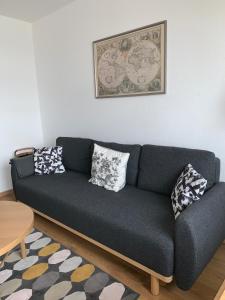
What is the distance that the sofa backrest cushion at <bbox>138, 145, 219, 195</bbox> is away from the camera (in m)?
1.90

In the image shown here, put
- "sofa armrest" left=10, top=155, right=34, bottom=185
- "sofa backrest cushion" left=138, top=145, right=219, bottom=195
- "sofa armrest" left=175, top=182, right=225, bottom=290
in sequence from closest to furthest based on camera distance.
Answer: "sofa armrest" left=175, top=182, right=225, bottom=290 → "sofa backrest cushion" left=138, top=145, right=219, bottom=195 → "sofa armrest" left=10, top=155, right=34, bottom=185

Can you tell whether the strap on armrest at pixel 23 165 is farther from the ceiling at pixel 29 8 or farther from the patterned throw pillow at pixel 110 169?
the ceiling at pixel 29 8

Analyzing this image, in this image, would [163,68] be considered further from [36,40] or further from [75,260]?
[36,40]

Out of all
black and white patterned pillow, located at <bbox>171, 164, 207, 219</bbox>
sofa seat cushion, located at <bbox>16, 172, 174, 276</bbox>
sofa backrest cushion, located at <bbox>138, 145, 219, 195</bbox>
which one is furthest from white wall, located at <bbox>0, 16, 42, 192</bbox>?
black and white patterned pillow, located at <bbox>171, 164, 207, 219</bbox>

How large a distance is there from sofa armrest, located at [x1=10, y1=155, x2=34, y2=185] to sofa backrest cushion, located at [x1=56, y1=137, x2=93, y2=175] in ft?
1.36

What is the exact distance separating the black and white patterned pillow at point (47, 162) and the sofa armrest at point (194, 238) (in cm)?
184

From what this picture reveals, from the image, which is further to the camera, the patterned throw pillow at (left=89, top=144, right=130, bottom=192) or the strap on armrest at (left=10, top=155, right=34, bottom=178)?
the strap on armrest at (left=10, top=155, right=34, bottom=178)

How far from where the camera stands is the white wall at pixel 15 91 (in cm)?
336

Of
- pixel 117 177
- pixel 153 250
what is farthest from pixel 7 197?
pixel 153 250

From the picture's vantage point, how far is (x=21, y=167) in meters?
2.79

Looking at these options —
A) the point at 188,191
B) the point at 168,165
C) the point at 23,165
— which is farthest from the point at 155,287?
the point at 23,165

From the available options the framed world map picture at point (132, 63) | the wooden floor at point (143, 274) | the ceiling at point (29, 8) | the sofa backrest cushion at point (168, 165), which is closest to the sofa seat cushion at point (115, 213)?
the sofa backrest cushion at point (168, 165)

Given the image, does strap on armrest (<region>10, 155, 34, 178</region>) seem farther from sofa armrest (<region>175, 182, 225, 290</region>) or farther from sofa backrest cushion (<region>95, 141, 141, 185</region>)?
sofa armrest (<region>175, 182, 225, 290</region>)

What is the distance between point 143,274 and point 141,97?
1670 millimetres
